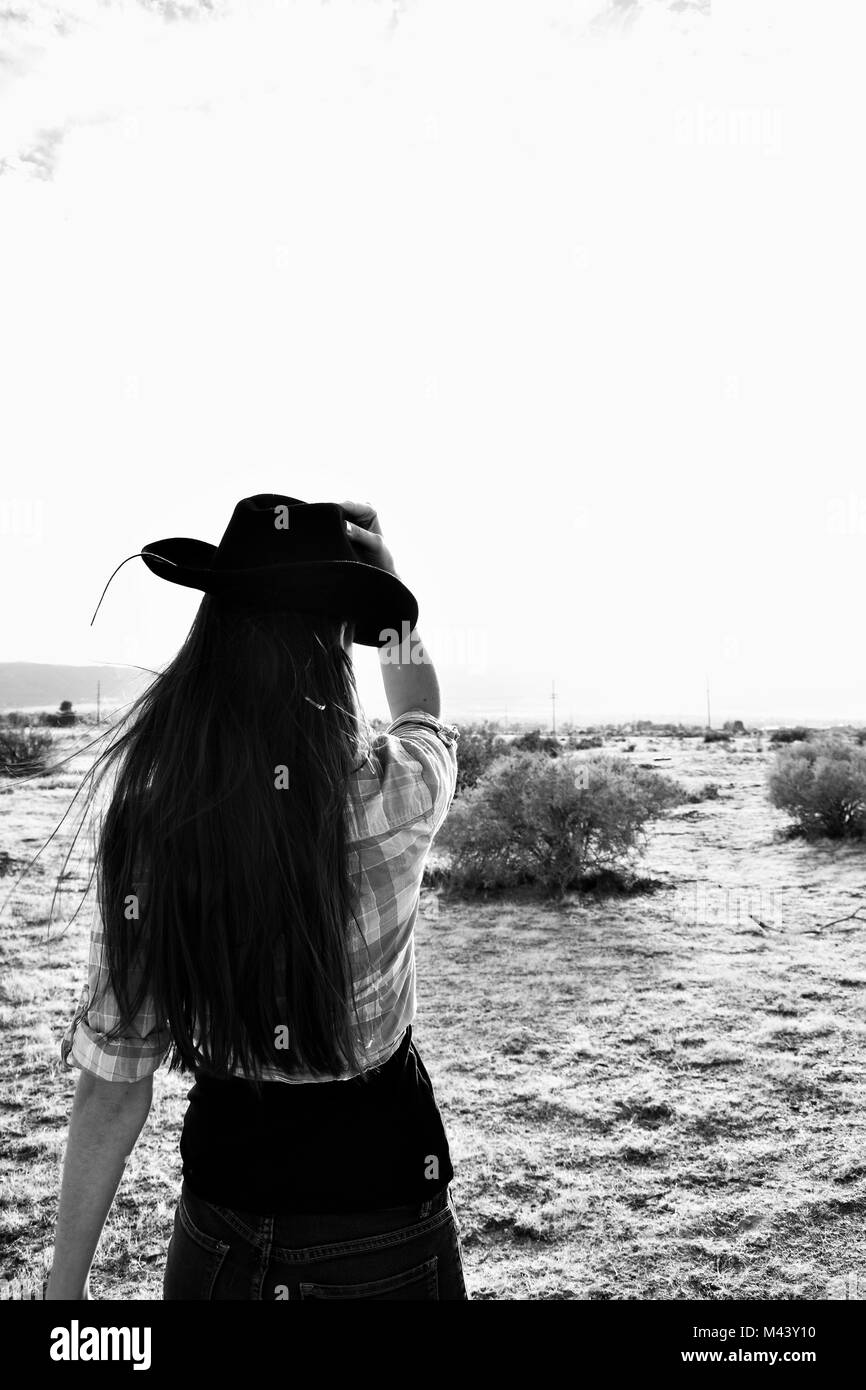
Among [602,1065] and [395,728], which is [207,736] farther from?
[602,1065]

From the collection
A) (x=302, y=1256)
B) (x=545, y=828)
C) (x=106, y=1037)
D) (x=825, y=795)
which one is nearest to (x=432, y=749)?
(x=106, y=1037)

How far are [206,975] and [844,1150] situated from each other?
4.09 metres

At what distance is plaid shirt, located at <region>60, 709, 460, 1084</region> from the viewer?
1.21 metres

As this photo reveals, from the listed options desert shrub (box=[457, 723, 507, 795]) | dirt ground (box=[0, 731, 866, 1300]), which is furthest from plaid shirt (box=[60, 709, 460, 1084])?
desert shrub (box=[457, 723, 507, 795])

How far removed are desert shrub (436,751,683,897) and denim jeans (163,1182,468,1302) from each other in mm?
8354

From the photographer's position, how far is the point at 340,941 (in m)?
1.20

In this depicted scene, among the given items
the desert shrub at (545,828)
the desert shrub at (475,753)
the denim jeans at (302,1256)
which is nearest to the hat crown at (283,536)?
the denim jeans at (302,1256)

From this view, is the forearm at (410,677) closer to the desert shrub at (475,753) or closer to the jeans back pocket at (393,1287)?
the jeans back pocket at (393,1287)

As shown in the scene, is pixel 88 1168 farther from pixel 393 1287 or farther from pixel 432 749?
pixel 432 749

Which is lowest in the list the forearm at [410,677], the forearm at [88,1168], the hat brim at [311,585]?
the forearm at [88,1168]

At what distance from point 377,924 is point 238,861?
257mm

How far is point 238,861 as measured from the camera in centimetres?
117

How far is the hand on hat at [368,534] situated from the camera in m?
1.44
